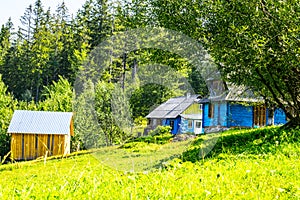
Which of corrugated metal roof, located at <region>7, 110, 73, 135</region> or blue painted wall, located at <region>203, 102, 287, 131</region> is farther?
corrugated metal roof, located at <region>7, 110, 73, 135</region>

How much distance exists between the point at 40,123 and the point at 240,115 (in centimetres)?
1348

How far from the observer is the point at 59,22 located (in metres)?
58.0

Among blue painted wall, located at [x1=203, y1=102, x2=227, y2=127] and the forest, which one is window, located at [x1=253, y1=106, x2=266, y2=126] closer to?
blue painted wall, located at [x1=203, y1=102, x2=227, y2=127]

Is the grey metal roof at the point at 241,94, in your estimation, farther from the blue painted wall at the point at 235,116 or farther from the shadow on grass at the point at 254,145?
the blue painted wall at the point at 235,116

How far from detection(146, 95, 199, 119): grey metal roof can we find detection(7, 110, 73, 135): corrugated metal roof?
1309 cm

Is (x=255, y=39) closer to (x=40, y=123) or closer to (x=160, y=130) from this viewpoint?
→ (x=160, y=130)

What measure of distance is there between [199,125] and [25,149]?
1174cm

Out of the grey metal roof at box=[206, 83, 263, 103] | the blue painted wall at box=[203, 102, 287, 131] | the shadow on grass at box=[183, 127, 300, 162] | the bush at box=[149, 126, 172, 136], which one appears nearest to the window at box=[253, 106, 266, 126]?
the blue painted wall at box=[203, 102, 287, 131]

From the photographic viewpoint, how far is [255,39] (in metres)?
10.1

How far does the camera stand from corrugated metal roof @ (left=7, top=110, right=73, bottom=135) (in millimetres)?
28281

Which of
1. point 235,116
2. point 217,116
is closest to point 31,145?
point 217,116

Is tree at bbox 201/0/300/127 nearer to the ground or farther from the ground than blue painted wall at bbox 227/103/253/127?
farther from the ground

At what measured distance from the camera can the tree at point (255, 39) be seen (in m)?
10.2

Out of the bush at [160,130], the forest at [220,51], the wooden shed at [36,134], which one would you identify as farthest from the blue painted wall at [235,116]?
the forest at [220,51]
